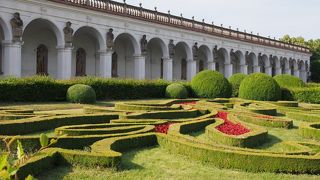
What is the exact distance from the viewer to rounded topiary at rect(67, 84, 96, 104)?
20.6 meters

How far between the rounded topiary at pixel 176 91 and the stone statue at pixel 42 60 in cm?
1000

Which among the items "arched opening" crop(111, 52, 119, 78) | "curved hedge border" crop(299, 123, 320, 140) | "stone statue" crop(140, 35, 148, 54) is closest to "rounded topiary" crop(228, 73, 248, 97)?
"stone statue" crop(140, 35, 148, 54)

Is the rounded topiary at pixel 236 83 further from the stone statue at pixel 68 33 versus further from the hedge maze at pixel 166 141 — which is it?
the hedge maze at pixel 166 141

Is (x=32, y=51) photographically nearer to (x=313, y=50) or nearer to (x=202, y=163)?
(x=202, y=163)

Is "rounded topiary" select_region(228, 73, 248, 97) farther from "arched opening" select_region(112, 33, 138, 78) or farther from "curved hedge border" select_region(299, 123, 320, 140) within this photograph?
"curved hedge border" select_region(299, 123, 320, 140)

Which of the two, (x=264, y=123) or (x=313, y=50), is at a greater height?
(x=313, y=50)

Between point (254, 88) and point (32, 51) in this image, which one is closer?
point (254, 88)

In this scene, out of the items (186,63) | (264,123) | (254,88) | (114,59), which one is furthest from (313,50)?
(264,123)

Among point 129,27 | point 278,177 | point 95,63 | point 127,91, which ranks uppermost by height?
point 129,27

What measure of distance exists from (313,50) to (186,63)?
40537mm

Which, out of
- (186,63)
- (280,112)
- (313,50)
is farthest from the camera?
(313,50)

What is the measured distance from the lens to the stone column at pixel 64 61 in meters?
29.0

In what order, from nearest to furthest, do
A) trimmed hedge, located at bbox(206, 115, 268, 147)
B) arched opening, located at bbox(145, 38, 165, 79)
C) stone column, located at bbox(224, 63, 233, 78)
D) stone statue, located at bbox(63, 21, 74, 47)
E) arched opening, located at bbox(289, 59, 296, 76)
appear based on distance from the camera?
trimmed hedge, located at bbox(206, 115, 268, 147) < stone statue, located at bbox(63, 21, 74, 47) < arched opening, located at bbox(145, 38, 165, 79) < stone column, located at bbox(224, 63, 233, 78) < arched opening, located at bbox(289, 59, 296, 76)

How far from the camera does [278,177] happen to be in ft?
23.2
